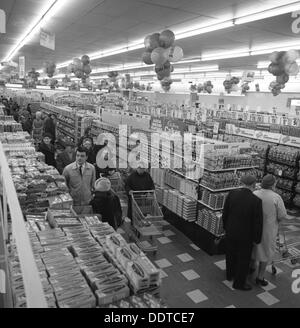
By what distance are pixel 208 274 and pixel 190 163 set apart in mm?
2345

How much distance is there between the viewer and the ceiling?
25.9 feet

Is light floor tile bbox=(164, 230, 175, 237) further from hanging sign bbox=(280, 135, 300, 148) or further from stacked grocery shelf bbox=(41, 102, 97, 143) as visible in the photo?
stacked grocery shelf bbox=(41, 102, 97, 143)

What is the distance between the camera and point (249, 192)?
4.64 metres

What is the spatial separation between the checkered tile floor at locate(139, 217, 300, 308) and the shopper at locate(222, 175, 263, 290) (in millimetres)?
262

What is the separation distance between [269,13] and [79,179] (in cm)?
644

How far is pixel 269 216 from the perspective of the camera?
4.70 m

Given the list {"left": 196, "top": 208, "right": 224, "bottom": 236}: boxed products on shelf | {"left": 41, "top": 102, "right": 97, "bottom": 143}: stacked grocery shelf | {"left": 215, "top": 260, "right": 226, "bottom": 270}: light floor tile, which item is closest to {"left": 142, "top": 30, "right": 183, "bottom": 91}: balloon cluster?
{"left": 196, "top": 208, "right": 224, "bottom": 236}: boxed products on shelf

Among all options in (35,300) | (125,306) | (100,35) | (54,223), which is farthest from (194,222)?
(100,35)

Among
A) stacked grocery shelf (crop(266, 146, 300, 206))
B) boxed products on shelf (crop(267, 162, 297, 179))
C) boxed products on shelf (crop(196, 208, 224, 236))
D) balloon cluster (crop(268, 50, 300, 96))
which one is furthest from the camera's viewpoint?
balloon cluster (crop(268, 50, 300, 96))

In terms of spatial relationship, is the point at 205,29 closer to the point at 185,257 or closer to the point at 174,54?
the point at 174,54

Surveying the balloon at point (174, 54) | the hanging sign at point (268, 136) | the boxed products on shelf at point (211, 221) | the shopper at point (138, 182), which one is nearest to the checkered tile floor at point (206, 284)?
the boxed products on shelf at point (211, 221)

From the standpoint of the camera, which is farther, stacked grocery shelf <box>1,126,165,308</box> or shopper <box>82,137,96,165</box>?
shopper <box>82,137,96,165</box>
